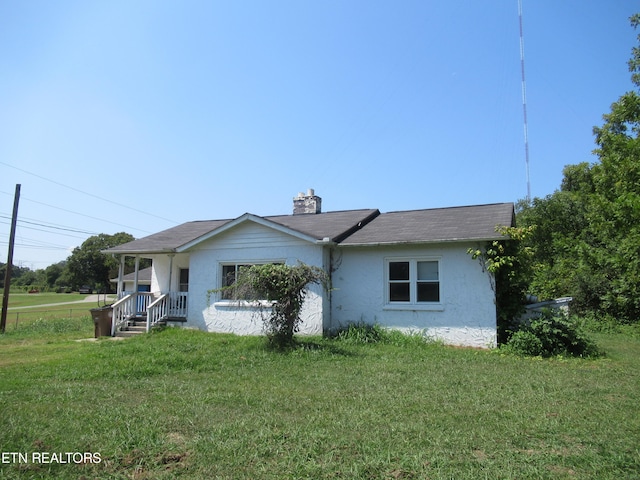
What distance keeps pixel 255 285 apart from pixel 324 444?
A: 5849mm

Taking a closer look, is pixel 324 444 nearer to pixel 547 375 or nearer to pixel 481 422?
pixel 481 422

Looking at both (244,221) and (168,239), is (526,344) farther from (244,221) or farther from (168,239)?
(168,239)

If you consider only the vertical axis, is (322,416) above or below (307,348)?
below

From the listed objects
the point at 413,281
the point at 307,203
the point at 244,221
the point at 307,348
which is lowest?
the point at 307,348

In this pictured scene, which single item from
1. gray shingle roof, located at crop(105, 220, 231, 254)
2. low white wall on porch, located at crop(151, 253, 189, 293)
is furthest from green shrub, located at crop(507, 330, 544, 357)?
low white wall on porch, located at crop(151, 253, 189, 293)

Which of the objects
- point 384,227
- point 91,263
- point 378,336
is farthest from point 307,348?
→ point 91,263

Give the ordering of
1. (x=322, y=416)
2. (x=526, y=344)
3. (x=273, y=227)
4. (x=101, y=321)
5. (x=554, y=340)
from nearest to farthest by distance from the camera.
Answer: (x=322, y=416)
(x=554, y=340)
(x=526, y=344)
(x=273, y=227)
(x=101, y=321)

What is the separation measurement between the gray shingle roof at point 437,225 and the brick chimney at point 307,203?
12.2 ft

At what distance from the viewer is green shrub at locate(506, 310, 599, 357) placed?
31.8 ft

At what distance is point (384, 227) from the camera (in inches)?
536

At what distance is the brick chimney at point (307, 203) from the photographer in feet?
59.1

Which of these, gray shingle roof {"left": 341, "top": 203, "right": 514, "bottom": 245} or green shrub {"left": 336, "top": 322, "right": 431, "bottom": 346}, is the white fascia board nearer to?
gray shingle roof {"left": 341, "top": 203, "right": 514, "bottom": 245}

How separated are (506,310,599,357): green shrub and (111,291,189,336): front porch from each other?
10.4m

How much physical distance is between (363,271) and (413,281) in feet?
4.97
